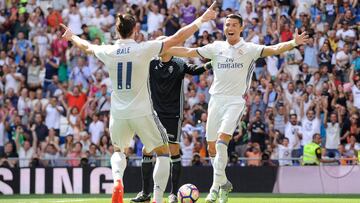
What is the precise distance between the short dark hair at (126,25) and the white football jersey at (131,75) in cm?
12

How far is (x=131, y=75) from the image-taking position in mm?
14383

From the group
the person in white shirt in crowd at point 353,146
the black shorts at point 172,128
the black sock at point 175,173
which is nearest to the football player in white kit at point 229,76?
the black shorts at point 172,128

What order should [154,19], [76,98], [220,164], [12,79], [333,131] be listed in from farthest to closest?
[154,19], [12,79], [76,98], [333,131], [220,164]

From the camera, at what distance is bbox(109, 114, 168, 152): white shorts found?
14.4m

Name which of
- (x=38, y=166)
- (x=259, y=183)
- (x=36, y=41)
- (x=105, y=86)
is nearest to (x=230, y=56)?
(x=259, y=183)

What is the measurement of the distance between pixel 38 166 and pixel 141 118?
11.9 meters

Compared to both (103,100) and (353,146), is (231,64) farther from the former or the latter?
(103,100)

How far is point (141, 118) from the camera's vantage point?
14.4 metres

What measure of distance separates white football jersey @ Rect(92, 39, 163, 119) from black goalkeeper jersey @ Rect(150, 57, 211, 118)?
2.95 m

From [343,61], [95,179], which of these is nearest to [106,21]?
[95,179]

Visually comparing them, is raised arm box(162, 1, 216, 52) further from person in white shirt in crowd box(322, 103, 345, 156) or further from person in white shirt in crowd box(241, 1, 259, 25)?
person in white shirt in crowd box(241, 1, 259, 25)

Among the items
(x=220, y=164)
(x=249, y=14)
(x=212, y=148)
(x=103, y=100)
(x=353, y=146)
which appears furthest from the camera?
(x=249, y=14)

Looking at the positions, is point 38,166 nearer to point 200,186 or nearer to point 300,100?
point 200,186

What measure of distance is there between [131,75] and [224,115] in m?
2.77
